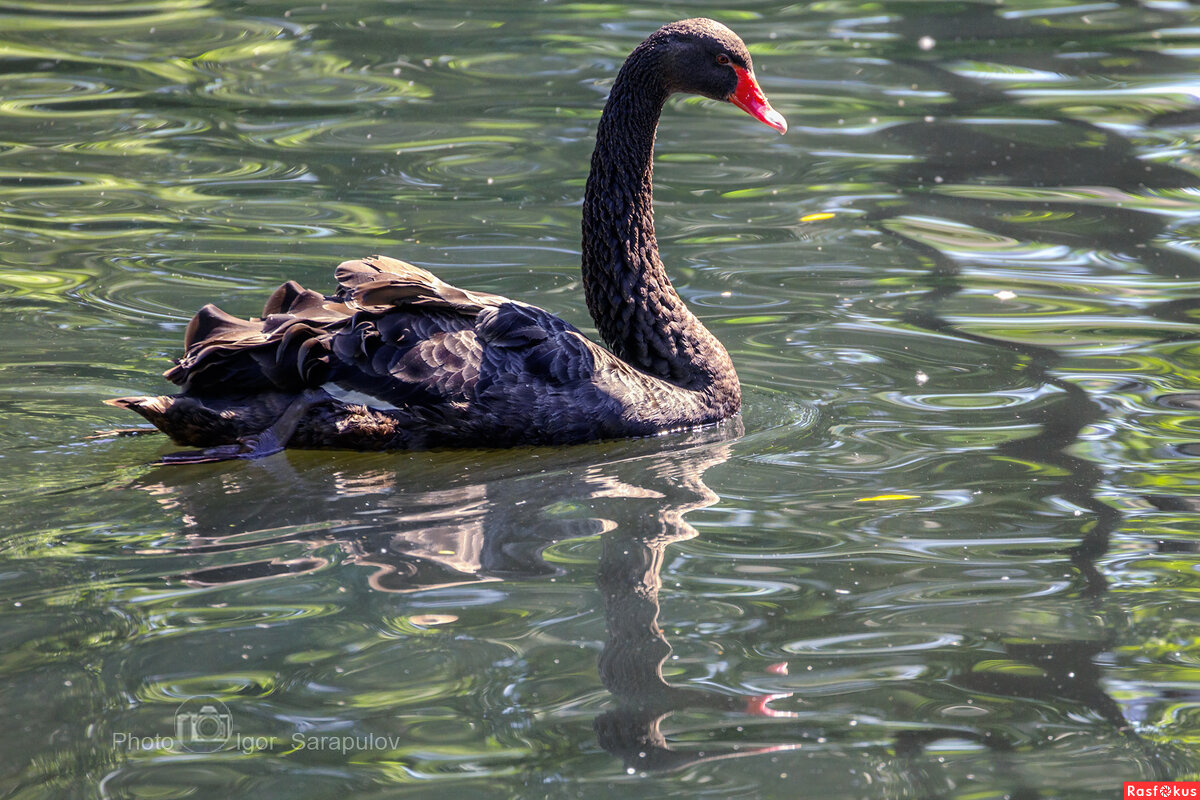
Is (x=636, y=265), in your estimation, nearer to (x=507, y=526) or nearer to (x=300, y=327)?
(x=300, y=327)

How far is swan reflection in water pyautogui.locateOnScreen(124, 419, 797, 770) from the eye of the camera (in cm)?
431

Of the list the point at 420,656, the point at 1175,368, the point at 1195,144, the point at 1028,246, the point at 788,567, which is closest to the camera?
the point at 420,656

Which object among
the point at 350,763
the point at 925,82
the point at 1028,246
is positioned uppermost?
the point at 925,82

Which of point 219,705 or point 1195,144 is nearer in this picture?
point 219,705

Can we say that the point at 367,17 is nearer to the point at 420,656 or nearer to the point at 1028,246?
the point at 1028,246

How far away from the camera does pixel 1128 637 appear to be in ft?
15.5

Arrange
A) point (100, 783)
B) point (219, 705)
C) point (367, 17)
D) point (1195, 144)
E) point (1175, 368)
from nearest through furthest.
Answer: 1. point (100, 783)
2. point (219, 705)
3. point (1175, 368)
4. point (1195, 144)
5. point (367, 17)

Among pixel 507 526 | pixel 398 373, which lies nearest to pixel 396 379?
pixel 398 373

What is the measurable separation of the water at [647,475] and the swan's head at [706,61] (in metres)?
1.50

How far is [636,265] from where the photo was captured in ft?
23.2

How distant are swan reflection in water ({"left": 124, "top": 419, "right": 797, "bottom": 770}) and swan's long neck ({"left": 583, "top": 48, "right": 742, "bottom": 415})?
443mm

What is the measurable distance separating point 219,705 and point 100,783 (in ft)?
1.48

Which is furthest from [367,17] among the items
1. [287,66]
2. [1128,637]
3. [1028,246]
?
[1128,637]

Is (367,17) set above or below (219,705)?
above
